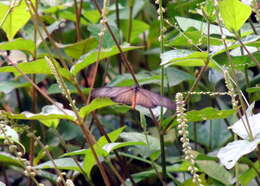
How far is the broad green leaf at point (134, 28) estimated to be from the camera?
1.60 meters

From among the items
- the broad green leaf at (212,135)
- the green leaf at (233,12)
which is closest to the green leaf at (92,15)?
the broad green leaf at (212,135)

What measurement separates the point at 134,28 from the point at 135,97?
69cm

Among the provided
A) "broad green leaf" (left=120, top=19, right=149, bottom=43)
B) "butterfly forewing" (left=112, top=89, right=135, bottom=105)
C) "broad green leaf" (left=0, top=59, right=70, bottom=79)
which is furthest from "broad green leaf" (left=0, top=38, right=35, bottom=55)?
"broad green leaf" (left=120, top=19, right=149, bottom=43)

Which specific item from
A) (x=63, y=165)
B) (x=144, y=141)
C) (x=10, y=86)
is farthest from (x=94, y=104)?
(x=10, y=86)

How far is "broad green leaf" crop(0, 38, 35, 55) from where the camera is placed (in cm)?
118

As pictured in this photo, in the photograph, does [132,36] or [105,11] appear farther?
[132,36]

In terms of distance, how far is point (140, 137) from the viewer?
1.21 m

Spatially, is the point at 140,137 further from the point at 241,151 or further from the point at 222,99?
the point at 222,99

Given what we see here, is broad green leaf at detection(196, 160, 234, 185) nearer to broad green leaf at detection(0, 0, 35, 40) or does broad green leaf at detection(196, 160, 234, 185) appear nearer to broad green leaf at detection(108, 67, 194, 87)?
broad green leaf at detection(108, 67, 194, 87)

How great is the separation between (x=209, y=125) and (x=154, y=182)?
0.80 feet

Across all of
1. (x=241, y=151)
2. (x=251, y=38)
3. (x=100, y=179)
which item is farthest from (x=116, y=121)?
(x=241, y=151)

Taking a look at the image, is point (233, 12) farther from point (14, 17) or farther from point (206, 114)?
point (14, 17)

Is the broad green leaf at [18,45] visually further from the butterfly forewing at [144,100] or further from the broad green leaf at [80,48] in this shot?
the butterfly forewing at [144,100]

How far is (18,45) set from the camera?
3.99 feet
